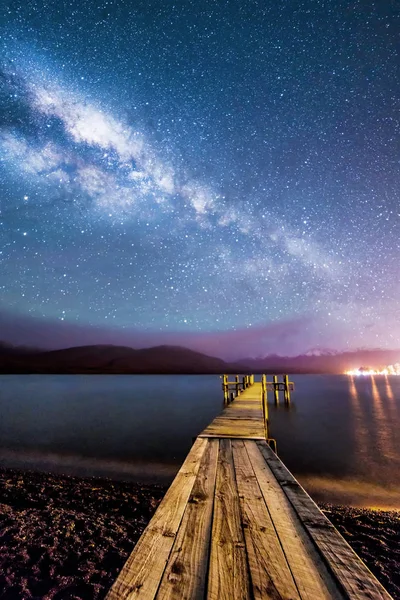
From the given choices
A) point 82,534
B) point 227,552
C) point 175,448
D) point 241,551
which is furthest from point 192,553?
point 175,448

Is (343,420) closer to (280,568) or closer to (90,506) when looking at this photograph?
(90,506)

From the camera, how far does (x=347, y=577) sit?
171 centimetres

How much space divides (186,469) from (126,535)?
363cm

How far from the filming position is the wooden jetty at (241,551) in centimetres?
163

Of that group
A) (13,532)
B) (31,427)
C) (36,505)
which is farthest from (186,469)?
(31,427)

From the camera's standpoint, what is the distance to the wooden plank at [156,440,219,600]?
5.34 ft

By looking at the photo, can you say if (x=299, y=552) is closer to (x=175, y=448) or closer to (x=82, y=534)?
(x=82, y=534)

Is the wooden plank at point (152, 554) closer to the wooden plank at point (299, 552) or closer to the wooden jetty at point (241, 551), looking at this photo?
the wooden jetty at point (241, 551)

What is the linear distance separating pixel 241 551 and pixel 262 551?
0.16m

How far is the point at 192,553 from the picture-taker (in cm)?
199

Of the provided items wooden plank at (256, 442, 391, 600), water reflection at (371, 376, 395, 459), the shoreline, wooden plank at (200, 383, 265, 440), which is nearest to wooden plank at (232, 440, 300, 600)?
wooden plank at (256, 442, 391, 600)

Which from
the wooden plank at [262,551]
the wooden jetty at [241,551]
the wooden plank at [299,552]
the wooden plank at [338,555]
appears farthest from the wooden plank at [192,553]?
the wooden plank at [338,555]

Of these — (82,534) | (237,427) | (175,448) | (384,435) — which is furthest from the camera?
(384,435)

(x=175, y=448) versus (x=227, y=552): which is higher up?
(x=227, y=552)
